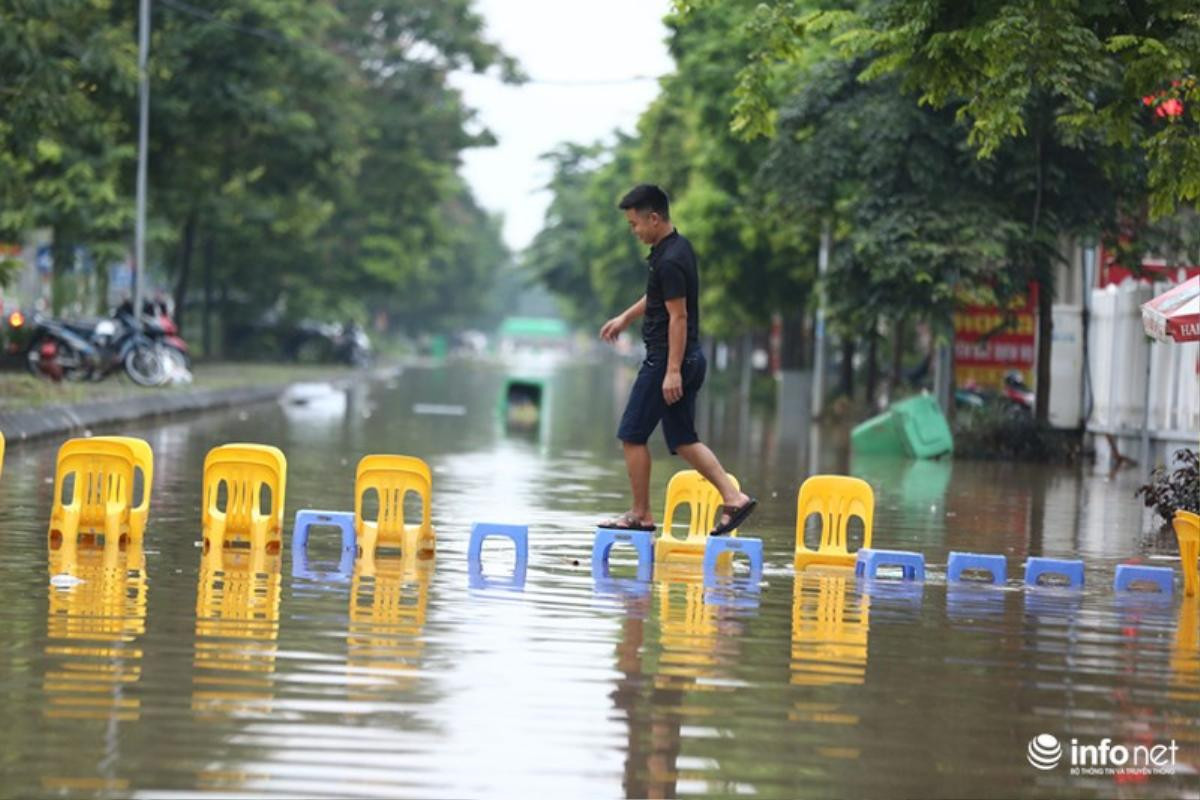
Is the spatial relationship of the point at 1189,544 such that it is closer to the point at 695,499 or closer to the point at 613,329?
the point at 695,499

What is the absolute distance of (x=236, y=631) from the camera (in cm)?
961

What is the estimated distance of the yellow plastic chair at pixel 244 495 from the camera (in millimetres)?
13070

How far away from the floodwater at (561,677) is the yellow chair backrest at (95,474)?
1.42ft

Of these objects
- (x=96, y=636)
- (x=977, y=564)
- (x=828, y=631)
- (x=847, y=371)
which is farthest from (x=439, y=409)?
(x=96, y=636)

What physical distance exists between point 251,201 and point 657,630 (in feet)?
150

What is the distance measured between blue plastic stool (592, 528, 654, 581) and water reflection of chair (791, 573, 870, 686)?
856 mm

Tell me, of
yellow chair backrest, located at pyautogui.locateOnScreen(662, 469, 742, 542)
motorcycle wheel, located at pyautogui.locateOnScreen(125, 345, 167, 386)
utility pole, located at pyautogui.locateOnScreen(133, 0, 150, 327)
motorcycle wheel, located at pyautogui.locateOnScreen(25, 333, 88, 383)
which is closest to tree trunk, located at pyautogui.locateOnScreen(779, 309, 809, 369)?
utility pole, located at pyautogui.locateOnScreen(133, 0, 150, 327)

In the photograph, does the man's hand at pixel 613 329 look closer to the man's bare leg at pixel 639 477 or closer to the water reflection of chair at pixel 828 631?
the man's bare leg at pixel 639 477

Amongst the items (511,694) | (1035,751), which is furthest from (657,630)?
(1035,751)

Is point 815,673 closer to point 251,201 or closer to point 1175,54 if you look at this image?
point 1175,54

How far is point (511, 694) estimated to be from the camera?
827cm

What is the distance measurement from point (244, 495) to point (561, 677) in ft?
17.1

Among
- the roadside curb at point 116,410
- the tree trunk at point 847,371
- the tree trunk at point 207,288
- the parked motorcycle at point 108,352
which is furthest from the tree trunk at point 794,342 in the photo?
the parked motorcycle at point 108,352

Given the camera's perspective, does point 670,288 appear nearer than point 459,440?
Yes
